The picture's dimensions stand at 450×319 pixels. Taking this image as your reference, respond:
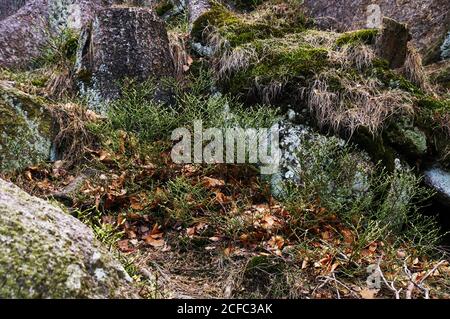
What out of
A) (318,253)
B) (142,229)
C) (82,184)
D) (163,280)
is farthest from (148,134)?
(318,253)

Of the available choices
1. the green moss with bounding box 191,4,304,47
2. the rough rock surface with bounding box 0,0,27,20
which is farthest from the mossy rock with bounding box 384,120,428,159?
the rough rock surface with bounding box 0,0,27,20

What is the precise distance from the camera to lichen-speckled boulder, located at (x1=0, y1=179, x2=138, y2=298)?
172 centimetres

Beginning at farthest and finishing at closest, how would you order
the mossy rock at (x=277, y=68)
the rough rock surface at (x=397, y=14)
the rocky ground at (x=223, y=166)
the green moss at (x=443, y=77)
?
the rough rock surface at (x=397, y=14), the green moss at (x=443, y=77), the mossy rock at (x=277, y=68), the rocky ground at (x=223, y=166)

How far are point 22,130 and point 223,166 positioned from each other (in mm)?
1856

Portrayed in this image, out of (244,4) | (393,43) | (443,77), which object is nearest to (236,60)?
(393,43)

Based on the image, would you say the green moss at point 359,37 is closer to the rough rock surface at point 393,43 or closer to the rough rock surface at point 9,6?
the rough rock surface at point 393,43

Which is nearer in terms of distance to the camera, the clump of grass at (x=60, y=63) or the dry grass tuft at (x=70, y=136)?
the dry grass tuft at (x=70, y=136)

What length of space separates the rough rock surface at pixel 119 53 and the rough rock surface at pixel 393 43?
2.41m

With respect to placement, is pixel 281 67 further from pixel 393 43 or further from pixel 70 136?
pixel 70 136

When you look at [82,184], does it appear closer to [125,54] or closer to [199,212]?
[199,212]

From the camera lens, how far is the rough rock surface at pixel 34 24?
6.42 metres

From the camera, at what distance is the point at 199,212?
3.63 meters

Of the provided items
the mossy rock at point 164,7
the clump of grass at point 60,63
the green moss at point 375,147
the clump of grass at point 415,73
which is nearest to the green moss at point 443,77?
the clump of grass at point 415,73

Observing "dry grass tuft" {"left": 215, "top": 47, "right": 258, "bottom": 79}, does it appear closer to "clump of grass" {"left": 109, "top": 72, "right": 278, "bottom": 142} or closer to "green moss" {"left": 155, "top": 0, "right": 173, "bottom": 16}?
"clump of grass" {"left": 109, "top": 72, "right": 278, "bottom": 142}
